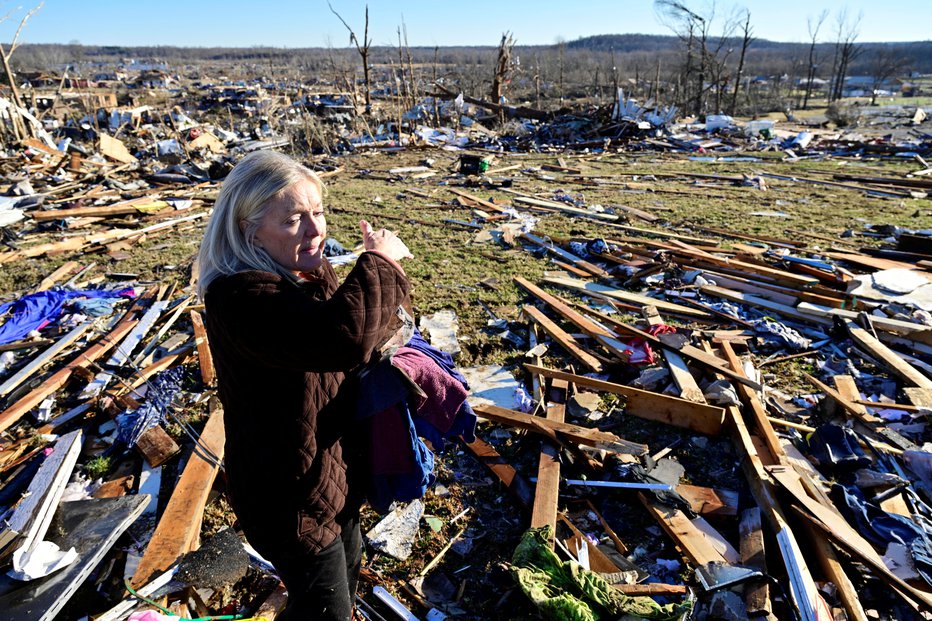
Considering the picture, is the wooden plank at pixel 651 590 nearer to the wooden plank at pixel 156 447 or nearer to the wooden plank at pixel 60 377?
the wooden plank at pixel 156 447

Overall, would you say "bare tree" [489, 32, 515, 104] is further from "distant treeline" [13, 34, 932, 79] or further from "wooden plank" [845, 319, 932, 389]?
"distant treeline" [13, 34, 932, 79]

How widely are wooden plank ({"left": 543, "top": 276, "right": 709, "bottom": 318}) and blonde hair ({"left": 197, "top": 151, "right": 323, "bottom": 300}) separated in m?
5.40

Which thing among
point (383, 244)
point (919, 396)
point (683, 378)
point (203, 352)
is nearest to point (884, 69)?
point (919, 396)

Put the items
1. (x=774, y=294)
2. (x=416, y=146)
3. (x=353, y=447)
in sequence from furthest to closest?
(x=416, y=146) → (x=774, y=294) → (x=353, y=447)

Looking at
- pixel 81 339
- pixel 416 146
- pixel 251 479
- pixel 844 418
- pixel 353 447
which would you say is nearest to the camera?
pixel 251 479

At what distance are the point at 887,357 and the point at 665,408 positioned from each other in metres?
2.52

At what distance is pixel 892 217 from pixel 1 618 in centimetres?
1355

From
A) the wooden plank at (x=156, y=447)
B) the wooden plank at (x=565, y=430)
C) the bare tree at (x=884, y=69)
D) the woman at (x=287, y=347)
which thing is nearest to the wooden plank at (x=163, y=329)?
the wooden plank at (x=156, y=447)

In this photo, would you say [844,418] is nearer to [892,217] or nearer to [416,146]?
[892,217]

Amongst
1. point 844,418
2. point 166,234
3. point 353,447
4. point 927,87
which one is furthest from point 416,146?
point 927,87

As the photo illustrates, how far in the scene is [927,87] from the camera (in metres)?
61.3

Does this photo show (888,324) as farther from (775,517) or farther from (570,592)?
(570,592)

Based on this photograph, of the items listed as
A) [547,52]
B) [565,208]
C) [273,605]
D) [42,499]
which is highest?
[547,52]

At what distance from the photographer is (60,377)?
15.5 feet
